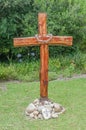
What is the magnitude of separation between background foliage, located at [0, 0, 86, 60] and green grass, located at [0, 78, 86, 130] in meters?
1.37

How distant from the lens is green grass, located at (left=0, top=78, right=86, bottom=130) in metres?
5.75

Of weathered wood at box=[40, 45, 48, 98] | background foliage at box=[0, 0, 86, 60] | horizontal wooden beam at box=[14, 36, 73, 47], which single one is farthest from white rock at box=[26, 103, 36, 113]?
background foliage at box=[0, 0, 86, 60]

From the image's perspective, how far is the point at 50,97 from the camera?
696cm

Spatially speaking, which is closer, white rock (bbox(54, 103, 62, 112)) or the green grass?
the green grass

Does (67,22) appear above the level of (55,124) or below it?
above

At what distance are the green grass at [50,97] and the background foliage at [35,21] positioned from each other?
137 cm

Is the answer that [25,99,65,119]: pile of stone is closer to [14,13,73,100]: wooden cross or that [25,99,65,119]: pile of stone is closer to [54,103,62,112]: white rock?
[54,103,62,112]: white rock

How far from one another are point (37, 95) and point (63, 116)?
1.13 metres

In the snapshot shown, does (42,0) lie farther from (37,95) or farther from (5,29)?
(37,95)

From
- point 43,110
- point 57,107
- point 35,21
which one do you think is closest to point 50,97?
point 57,107

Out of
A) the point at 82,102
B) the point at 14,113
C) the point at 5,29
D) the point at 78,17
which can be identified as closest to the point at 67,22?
the point at 78,17

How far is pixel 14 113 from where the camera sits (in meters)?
6.21

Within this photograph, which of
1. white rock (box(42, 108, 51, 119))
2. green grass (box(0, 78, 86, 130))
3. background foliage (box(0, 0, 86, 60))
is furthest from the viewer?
background foliage (box(0, 0, 86, 60))

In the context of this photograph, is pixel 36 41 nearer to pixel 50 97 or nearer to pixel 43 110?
pixel 43 110
